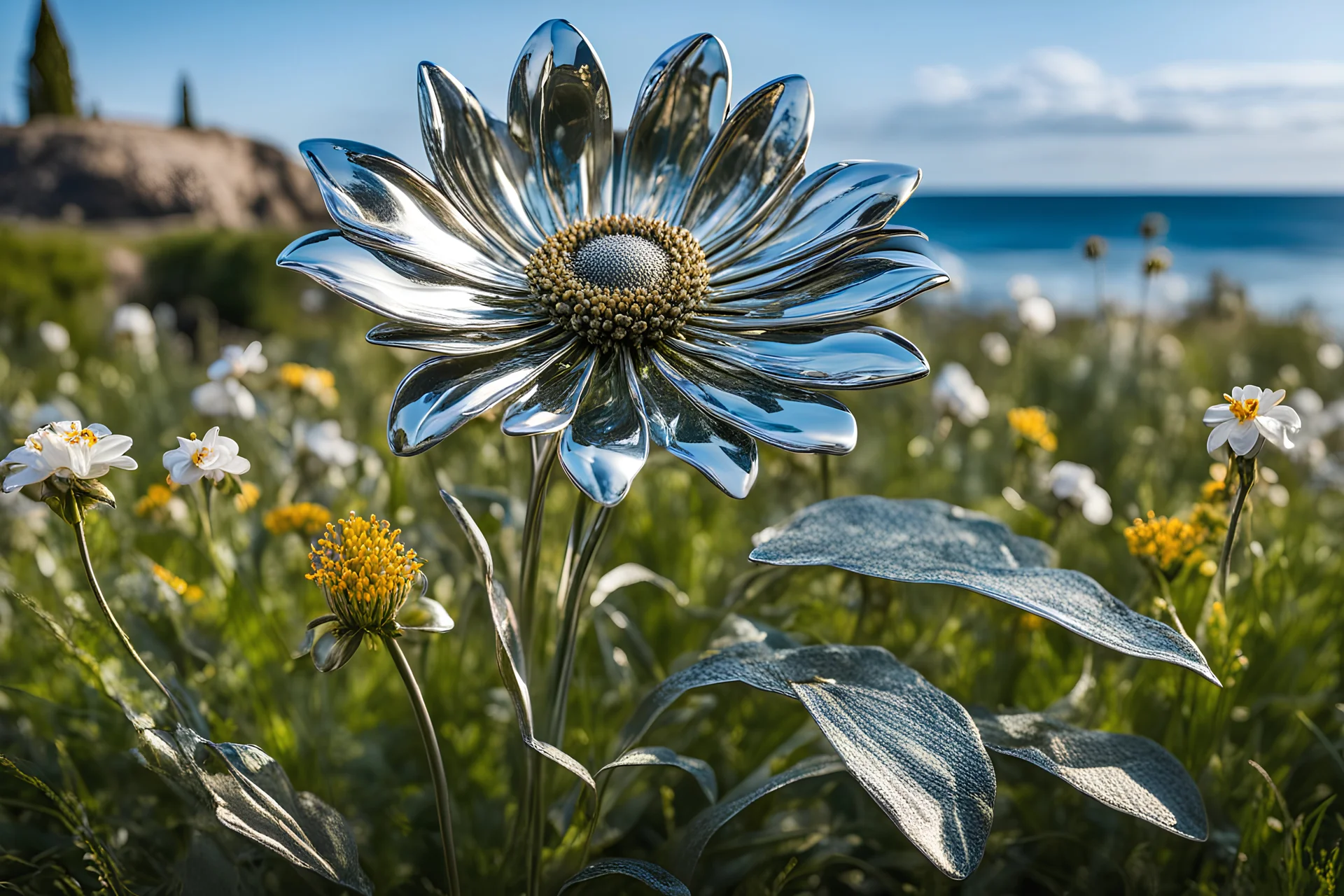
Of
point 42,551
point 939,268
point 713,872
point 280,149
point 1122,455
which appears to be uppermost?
point 280,149

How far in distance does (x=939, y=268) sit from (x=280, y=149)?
18.7 feet

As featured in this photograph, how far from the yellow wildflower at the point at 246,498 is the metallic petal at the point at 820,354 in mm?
462

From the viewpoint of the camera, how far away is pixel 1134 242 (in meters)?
18.0

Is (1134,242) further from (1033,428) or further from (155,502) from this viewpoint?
(155,502)

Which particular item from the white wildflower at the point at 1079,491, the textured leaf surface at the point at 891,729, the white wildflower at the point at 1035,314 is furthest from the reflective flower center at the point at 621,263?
the white wildflower at the point at 1035,314

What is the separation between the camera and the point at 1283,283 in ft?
38.2

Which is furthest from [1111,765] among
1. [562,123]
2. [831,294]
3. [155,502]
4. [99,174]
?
[99,174]

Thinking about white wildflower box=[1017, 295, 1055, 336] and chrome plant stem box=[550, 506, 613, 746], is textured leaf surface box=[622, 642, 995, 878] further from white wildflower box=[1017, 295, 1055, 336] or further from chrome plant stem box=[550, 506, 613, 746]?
white wildflower box=[1017, 295, 1055, 336]

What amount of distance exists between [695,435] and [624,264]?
14 cm

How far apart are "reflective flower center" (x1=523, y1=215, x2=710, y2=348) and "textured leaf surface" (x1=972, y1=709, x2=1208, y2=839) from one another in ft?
1.19

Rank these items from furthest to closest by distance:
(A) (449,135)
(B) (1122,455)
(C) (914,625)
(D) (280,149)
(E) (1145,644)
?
(D) (280,149) → (B) (1122,455) → (C) (914,625) → (A) (449,135) → (E) (1145,644)

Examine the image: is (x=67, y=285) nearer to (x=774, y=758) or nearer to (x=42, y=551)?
(x=42, y=551)

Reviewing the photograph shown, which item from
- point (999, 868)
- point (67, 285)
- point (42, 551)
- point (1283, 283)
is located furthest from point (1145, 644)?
point (1283, 283)

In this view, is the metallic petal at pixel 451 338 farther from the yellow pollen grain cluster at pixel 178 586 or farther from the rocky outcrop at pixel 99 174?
Result: the rocky outcrop at pixel 99 174
